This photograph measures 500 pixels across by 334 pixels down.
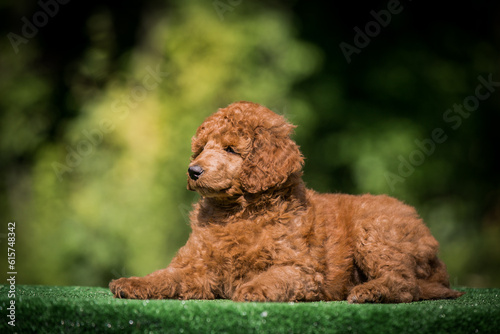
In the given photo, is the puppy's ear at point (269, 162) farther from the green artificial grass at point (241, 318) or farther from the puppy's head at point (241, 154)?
the green artificial grass at point (241, 318)

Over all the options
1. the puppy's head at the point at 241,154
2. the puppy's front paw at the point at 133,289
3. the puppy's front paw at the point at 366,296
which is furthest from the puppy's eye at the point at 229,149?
the puppy's front paw at the point at 366,296

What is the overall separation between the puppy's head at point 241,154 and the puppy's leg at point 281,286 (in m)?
0.53

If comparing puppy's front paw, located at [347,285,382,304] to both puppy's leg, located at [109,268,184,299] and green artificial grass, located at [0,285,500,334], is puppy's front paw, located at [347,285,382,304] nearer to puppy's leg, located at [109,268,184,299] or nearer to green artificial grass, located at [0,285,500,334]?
green artificial grass, located at [0,285,500,334]

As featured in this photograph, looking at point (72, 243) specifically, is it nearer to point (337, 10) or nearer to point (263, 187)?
point (263, 187)

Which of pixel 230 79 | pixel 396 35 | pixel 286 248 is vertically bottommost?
pixel 286 248

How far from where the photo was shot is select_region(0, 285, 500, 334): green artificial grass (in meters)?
2.72

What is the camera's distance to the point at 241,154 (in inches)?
131

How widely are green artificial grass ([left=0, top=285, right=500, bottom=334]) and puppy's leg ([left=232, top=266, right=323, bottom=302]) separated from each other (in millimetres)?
181

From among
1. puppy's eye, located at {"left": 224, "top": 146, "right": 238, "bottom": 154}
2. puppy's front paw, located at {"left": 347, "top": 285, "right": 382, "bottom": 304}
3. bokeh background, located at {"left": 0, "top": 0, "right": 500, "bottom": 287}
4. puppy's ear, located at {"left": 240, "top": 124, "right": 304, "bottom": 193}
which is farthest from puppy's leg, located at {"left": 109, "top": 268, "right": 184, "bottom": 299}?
bokeh background, located at {"left": 0, "top": 0, "right": 500, "bottom": 287}

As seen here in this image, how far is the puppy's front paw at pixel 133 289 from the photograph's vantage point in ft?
10.2

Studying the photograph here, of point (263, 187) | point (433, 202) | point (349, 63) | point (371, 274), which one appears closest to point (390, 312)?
point (371, 274)

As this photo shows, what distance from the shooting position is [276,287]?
2984mm

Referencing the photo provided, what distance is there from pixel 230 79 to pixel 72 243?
2.75 metres

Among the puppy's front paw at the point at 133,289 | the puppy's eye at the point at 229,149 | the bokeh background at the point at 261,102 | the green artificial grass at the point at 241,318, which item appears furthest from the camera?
the bokeh background at the point at 261,102
